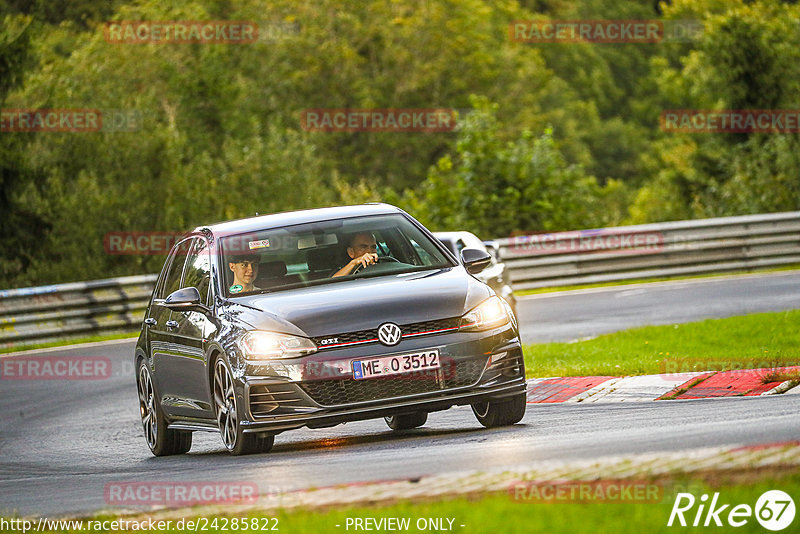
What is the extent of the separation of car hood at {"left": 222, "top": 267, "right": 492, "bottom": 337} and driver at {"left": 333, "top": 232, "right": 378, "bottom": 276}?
321 millimetres

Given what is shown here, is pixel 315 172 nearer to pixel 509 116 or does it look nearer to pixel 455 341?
pixel 509 116

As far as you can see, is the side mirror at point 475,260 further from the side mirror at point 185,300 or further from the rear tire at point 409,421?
the side mirror at point 185,300

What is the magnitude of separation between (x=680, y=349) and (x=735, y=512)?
9203 millimetres

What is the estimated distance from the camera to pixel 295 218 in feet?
36.2

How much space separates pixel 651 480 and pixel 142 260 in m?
30.9

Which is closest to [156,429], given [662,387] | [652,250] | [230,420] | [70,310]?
[230,420]

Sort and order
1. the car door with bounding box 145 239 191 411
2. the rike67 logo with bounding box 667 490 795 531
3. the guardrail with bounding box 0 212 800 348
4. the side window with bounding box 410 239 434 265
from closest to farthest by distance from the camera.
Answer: the rike67 logo with bounding box 667 490 795 531 < the side window with bounding box 410 239 434 265 < the car door with bounding box 145 239 191 411 < the guardrail with bounding box 0 212 800 348

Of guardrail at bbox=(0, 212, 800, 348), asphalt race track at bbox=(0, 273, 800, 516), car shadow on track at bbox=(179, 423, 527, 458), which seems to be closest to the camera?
asphalt race track at bbox=(0, 273, 800, 516)

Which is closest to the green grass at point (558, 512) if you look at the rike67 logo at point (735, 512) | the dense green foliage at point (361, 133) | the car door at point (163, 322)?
the rike67 logo at point (735, 512)

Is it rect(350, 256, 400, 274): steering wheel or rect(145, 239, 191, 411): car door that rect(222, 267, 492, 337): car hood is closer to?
rect(350, 256, 400, 274): steering wheel

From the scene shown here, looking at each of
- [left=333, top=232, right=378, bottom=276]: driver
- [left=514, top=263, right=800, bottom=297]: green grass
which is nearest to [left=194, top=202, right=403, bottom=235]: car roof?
[left=333, top=232, right=378, bottom=276]: driver

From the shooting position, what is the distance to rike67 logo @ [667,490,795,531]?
5.61 metres

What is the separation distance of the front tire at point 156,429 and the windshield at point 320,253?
63.2 inches

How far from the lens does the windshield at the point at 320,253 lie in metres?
10.5
